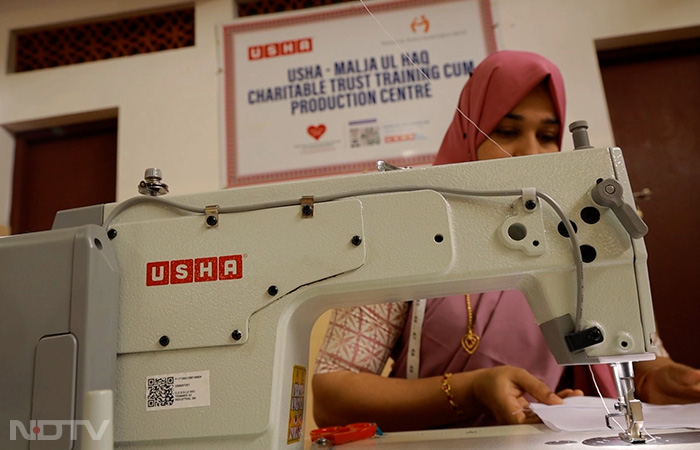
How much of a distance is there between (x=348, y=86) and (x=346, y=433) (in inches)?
65.0

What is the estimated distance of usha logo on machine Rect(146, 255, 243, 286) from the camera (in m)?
0.72

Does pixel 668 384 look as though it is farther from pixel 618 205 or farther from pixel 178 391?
pixel 178 391

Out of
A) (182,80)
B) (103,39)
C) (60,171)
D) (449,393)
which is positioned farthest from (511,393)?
(103,39)

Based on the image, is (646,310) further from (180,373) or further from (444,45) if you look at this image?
(444,45)

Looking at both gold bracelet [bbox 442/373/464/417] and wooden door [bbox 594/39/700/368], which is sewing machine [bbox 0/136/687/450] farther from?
wooden door [bbox 594/39/700/368]

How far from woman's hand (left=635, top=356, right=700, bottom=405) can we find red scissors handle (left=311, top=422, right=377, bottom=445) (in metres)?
0.50

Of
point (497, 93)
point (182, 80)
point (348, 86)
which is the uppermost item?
point (182, 80)

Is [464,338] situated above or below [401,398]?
above

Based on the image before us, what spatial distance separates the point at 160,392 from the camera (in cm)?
70

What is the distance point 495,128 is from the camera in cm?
118

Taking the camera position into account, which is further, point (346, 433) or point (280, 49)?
point (280, 49)

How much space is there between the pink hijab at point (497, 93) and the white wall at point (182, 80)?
3.05 ft

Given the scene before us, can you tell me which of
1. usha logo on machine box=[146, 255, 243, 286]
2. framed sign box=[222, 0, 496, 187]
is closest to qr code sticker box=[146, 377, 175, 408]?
usha logo on machine box=[146, 255, 243, 286]

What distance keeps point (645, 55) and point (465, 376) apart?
6.07ft
